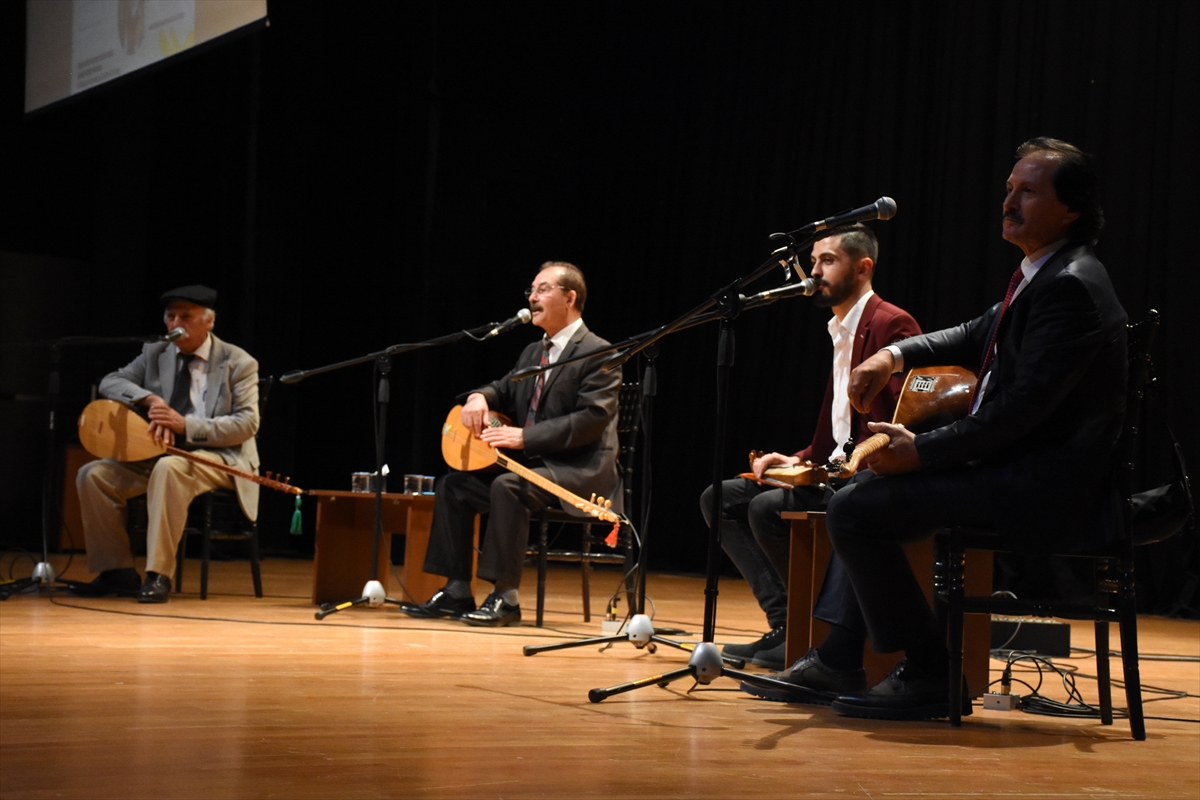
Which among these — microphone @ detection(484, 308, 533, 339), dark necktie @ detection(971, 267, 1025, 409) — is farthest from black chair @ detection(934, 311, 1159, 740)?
microphone @ detection(484, 308, 533, 339)

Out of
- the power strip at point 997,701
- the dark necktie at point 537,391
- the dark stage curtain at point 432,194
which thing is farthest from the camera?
the dark stage curtain at point 432,194

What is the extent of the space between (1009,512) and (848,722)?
55 centimetres

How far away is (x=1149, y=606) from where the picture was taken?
616cm

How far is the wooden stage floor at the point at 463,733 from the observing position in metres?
1.95

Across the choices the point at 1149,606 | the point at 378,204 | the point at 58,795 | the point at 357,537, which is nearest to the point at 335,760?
the point at 58,795

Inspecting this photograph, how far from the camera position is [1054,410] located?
263 centimetres

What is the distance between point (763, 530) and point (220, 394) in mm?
2610

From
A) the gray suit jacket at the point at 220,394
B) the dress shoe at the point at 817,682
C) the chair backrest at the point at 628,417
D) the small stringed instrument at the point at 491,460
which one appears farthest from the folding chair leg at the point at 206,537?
the dress shoe at the point at 817,682

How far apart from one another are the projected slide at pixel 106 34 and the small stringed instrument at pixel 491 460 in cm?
238

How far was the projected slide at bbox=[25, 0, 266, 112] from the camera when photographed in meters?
6.28

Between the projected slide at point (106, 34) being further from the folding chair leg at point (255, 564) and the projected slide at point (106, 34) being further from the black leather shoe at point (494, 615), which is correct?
the black leather shoe at point (494, 615)

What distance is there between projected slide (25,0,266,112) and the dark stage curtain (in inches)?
11.9

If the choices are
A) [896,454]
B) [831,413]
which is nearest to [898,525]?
[896,454]

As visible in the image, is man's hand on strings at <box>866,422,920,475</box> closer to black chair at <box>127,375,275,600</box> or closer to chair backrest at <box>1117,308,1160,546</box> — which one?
chair backrest at <box>1117,308,1160,546</box>
